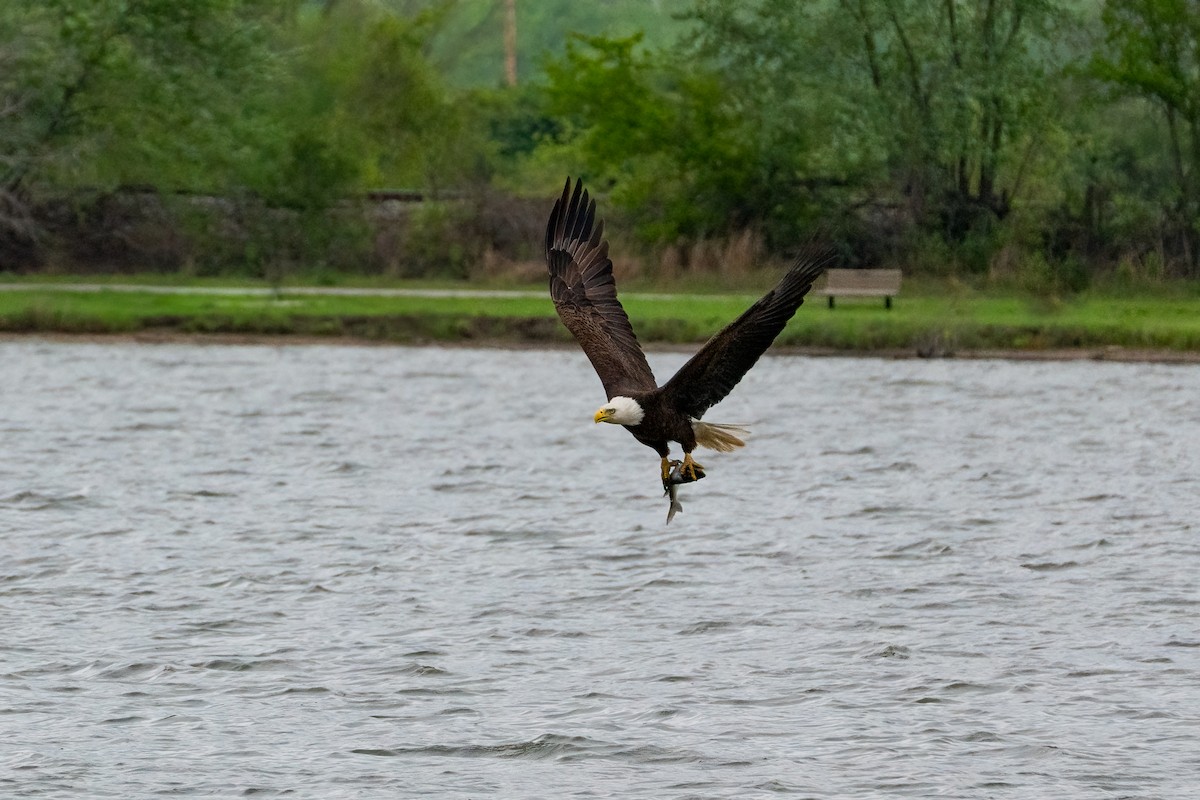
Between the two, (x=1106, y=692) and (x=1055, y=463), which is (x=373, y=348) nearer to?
(x=1055, y=463)

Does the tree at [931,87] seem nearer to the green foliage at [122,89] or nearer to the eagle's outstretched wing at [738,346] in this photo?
the green foliage at [122,89]

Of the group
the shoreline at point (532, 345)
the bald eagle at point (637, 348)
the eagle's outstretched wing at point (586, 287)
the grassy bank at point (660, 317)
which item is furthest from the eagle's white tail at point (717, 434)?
the shoreline at point (532, 345)

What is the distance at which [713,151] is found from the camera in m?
38.0

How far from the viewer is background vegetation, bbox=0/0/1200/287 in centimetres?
3666

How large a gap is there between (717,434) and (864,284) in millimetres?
20809

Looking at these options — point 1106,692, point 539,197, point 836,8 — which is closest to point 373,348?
point 539,197

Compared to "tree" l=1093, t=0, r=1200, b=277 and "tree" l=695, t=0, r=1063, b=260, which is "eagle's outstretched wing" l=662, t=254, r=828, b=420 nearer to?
"tree" l=1093, t=0, r=1200, b=277

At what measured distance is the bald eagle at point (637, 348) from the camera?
11.3 metres

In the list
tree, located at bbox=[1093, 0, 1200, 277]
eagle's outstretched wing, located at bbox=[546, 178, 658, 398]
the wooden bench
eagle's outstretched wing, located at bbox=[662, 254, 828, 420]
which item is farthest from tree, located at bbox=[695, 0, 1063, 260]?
eagle's outstretched wing, located at bbox=[662, 254, 828, 420]

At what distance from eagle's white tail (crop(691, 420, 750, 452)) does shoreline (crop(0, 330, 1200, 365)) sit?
55.4 ft

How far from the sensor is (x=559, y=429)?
2645 cm

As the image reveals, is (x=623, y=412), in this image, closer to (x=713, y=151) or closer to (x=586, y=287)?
(x=586, y=287)

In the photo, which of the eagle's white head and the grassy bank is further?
the grassy bank

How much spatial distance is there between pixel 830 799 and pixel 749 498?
1087 cm
